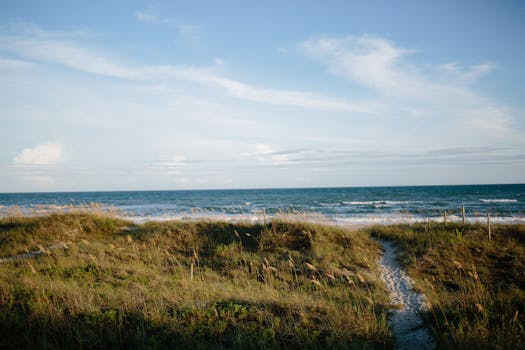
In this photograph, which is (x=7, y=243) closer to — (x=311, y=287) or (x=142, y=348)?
(x=142, y=348)

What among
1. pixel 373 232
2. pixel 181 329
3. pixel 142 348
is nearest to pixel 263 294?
pixel 181 329

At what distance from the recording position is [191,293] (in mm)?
6355

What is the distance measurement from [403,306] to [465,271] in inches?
174

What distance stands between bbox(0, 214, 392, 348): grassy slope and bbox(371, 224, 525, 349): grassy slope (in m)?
1.17

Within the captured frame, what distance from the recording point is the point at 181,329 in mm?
4504

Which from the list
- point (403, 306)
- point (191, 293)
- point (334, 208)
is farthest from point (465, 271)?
point (334, 208)

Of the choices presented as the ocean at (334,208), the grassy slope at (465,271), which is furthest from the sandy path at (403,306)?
the ocean at (334,208)

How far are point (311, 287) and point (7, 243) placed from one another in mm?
11851

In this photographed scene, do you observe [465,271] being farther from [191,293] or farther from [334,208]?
[334,208]

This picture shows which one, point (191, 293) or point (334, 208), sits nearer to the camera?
point (191, 293)

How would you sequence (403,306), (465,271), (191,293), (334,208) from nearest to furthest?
(191,293) < (403,306) < (465,271) < (334,208)

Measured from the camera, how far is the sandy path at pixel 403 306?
15.7 feet

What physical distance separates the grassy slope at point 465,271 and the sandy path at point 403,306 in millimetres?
264

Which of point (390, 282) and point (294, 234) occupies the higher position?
point (294, 234)
